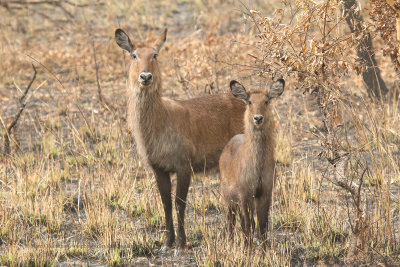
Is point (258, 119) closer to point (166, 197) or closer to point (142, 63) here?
point (142, 63)

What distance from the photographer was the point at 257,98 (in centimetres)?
517

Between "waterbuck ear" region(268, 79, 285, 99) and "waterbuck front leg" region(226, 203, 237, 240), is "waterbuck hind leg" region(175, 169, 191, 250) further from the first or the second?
"waterbuck ear" region(268, 79, 285, 99)

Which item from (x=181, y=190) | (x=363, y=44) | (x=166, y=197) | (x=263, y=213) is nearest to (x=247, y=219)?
(x=263, y=213)

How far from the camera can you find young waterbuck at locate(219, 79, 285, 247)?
5105 mm

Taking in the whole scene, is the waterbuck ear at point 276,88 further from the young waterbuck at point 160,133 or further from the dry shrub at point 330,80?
the young waterbuck at point 160,133

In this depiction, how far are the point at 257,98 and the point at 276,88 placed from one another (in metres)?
0.18

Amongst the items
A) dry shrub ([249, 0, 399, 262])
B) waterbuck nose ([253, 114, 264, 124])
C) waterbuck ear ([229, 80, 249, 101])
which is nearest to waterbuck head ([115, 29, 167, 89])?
waterbuck ear ([229, 80, 249, 101])

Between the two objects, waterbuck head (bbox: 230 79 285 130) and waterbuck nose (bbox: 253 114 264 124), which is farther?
waterbuck head (bbox: 230 79 285 130)

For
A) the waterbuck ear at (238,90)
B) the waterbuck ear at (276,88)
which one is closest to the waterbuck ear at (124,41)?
the waterbuck ear at (238,90)

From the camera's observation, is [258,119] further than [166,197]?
No

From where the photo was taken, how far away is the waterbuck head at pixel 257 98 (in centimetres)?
511

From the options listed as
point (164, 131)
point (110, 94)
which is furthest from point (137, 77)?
point (110, 94)

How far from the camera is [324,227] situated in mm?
5602

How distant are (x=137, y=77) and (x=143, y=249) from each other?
Result: 1.66 meters
